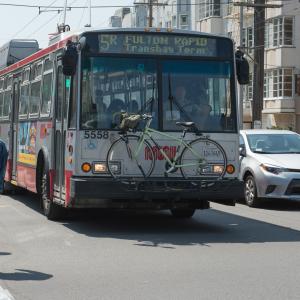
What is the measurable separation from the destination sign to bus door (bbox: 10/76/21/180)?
5.41 m

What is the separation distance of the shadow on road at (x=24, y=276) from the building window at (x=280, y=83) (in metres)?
42.1

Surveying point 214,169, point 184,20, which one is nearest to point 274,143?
point 214,169

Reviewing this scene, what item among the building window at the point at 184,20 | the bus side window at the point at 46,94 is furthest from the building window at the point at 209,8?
the bus side window at the point at 46,94

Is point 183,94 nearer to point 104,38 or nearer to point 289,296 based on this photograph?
point 104,38

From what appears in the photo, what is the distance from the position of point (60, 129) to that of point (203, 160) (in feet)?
7.91

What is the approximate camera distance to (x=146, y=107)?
11.2 metres

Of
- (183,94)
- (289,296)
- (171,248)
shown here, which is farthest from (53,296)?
(183,94)

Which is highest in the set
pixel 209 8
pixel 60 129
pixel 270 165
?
pixel 209 8

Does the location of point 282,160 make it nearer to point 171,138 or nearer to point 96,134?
point 171,138

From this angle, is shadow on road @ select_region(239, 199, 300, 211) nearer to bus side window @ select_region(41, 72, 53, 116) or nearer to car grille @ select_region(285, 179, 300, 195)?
car grille @ select_region(285, 179, 300, 195)

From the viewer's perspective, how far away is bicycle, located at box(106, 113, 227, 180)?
11.0m

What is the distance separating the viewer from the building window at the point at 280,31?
161 ft

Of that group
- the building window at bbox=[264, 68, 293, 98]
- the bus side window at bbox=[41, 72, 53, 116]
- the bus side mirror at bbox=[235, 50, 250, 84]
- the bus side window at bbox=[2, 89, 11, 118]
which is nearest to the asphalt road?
the bus side window at bbox=[41, 72, 53, 116]

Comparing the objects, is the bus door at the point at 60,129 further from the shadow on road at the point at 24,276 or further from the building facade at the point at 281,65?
the building facade at the point at 281,65
